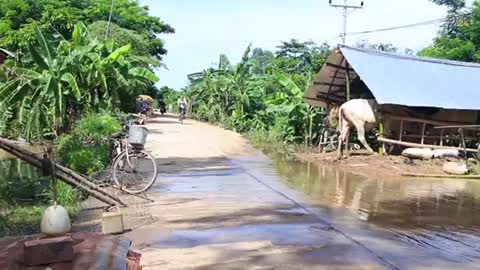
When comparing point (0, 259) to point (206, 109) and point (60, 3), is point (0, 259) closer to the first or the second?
point (206, 109)

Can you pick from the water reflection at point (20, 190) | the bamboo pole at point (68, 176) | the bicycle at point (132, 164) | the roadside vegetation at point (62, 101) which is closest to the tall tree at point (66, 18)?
the roadside vegetation at point (62, 101)

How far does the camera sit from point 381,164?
48.9 feet

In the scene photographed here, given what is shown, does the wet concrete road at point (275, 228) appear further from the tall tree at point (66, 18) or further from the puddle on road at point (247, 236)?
the tall tree at point (66, 18)

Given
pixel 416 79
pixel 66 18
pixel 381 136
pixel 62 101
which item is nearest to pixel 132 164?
pixel 62 101

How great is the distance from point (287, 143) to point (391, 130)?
5049 millimetres

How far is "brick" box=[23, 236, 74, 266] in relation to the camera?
8.23 ft

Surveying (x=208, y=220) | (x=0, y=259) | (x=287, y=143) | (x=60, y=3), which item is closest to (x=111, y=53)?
(x=287, y=143)

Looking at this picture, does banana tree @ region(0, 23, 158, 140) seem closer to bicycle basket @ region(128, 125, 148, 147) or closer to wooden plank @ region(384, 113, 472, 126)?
bicycle basket @ region(128, 125, 148, 147)

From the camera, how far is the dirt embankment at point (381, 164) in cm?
1407

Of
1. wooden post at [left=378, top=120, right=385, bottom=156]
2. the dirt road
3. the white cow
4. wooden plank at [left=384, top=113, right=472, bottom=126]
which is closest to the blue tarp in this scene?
wooden plank at [left=384, top=113, right=472, bottom=126]

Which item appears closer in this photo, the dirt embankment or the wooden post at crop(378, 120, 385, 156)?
the dirt embankment

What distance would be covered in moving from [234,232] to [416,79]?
11597mm

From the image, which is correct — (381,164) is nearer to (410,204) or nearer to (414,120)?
(414,120)

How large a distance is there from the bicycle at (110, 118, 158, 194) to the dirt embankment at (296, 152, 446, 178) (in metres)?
5.86
